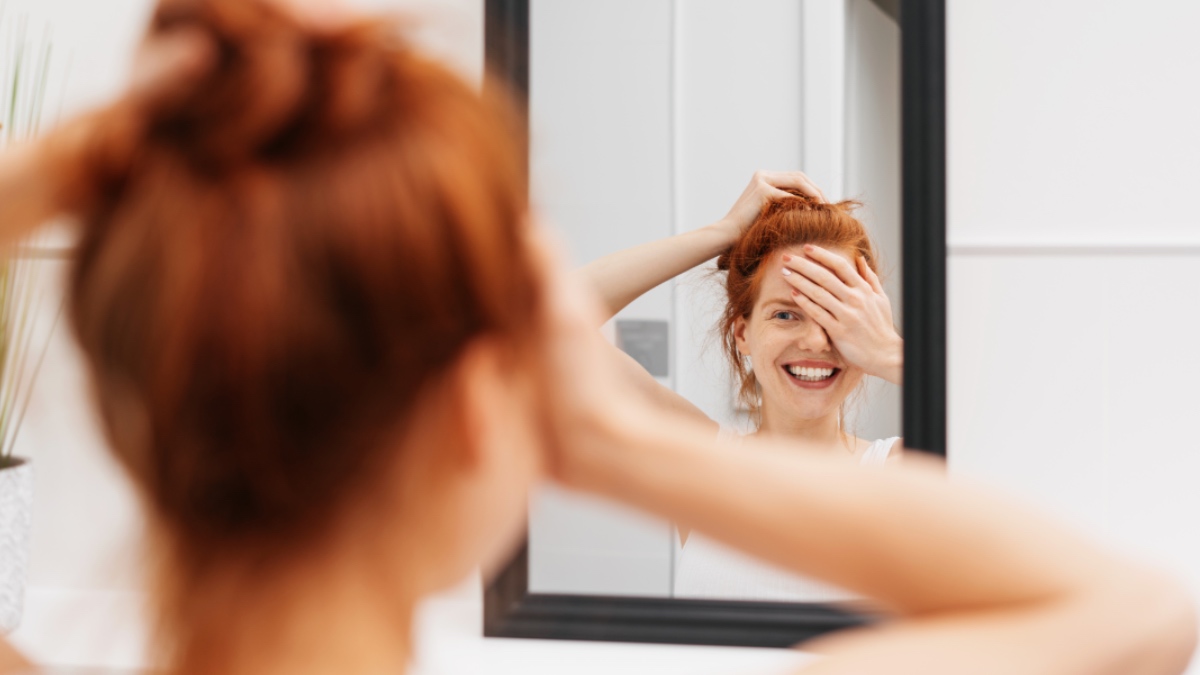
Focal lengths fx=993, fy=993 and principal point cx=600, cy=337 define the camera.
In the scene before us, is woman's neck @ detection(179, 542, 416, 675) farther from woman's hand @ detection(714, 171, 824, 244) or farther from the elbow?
woman's hand @ detection(714, 171, 824, 244)

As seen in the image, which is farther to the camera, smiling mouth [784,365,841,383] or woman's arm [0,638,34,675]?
smiling mouth [784,365,841,383]

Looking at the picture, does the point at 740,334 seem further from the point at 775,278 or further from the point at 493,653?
the point at 493,653

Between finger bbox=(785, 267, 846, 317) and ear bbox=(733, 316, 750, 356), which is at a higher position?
finger bbox=(785, 267, 846, 317)

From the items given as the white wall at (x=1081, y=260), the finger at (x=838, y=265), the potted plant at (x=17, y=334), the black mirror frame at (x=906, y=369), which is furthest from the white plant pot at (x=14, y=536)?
the white wall at (x=1081, y=260)

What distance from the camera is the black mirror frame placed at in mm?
1006

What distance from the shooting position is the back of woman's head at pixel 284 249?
0.28 metres

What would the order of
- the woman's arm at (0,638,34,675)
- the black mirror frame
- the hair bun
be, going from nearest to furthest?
1. the hair bun
2. the woman's arm at (0,638,34,675)
3. the black mirror frame

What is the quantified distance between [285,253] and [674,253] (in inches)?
31.8

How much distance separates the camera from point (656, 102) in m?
1.06

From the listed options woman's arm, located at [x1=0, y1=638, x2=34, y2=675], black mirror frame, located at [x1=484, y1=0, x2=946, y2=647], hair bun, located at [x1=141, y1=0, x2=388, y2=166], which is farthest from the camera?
black mirror frame, located at [x1=484, y1=0, x2=946, y2=647]

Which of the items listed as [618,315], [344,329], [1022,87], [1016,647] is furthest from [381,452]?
[1022,87]

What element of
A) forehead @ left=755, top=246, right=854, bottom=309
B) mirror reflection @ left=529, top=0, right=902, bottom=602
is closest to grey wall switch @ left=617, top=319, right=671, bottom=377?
mirror reflection @ left=529, top=0, right=902, bottom=602

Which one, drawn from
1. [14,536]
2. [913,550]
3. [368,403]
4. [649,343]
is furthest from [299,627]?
[14,536]

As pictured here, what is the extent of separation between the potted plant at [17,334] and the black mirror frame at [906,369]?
19.9 inches
